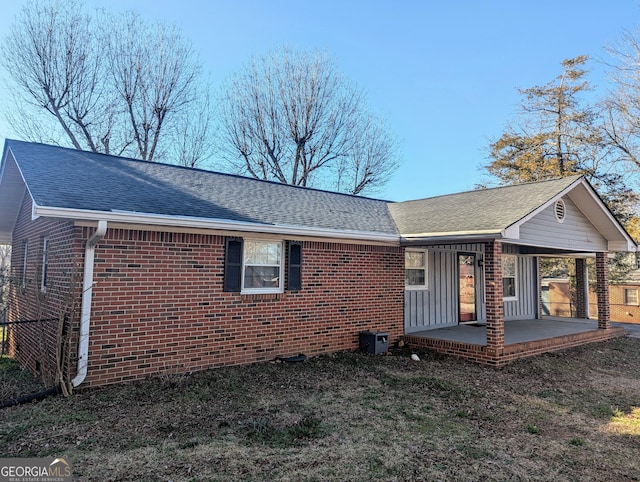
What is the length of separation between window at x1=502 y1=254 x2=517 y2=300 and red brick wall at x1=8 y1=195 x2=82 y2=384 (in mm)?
12075

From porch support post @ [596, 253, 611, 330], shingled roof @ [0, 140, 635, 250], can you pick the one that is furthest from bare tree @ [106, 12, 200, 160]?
porch support post @ [596, 253, 611, 330]

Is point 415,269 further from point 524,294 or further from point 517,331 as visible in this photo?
point 524,294

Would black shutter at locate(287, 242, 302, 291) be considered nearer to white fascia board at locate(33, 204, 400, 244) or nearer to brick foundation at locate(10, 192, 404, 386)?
brick foundation at locate(10, 192, 404, 386)

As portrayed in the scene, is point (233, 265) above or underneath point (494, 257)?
underneath

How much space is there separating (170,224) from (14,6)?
15.5 m

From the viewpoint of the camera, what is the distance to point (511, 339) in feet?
30.7

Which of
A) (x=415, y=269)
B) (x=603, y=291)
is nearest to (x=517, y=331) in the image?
(x=603, y=291)

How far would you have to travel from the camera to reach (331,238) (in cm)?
839

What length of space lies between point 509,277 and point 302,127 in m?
12.9

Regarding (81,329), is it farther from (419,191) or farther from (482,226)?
(419,191)

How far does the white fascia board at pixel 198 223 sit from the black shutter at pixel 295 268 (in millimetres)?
380

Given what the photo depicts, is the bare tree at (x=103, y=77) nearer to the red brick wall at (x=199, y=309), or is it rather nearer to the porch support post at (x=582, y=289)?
the red brick wall at (x=199, y=309)

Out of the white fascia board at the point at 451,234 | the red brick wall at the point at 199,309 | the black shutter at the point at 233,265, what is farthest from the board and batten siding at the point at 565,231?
the black shutter at the point at 233,265

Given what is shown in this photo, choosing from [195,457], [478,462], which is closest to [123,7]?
[195,457]
